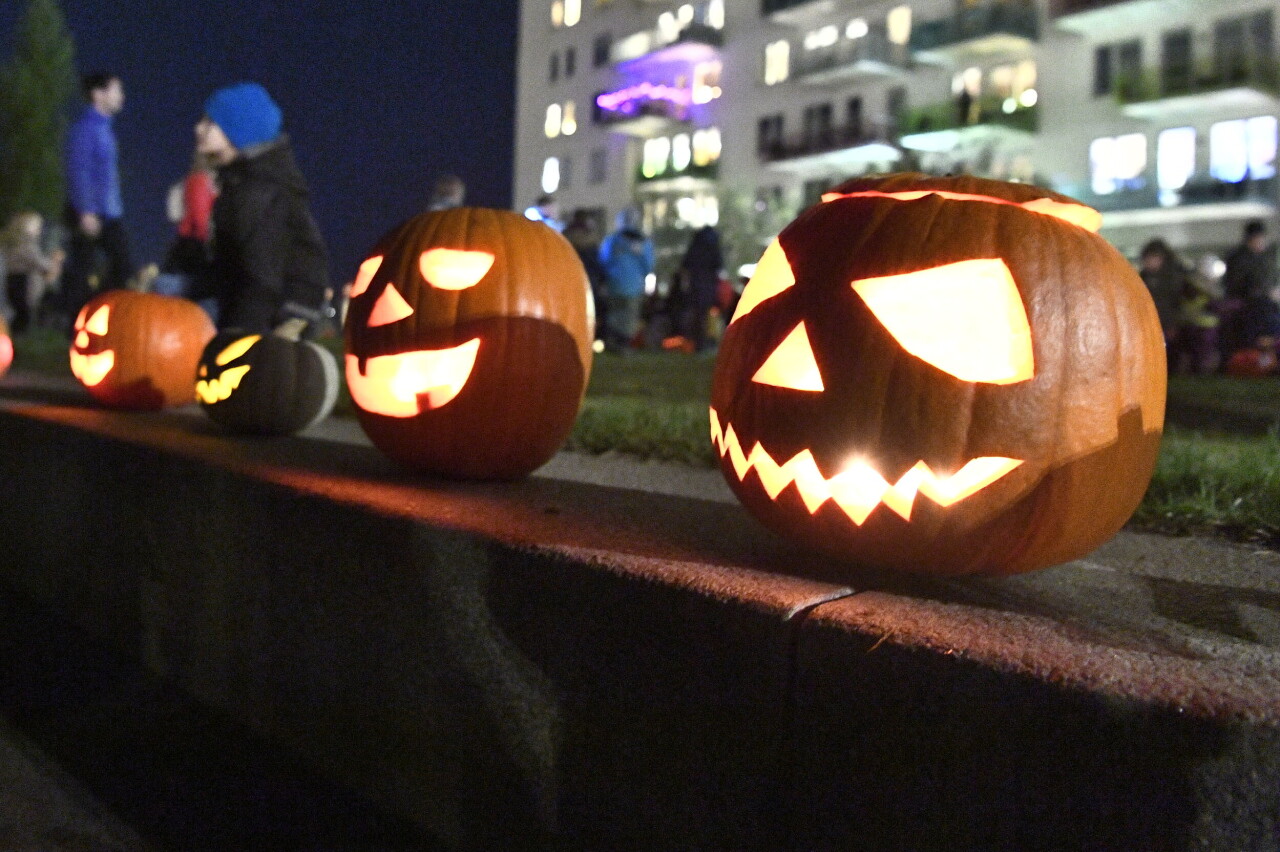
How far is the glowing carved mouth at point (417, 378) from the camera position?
8.46ft

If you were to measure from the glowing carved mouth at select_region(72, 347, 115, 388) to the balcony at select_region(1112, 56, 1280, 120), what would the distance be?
22.7 m

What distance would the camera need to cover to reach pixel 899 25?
96.8 feet

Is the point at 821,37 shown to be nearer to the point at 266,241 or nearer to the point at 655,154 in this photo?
the point at 655,154

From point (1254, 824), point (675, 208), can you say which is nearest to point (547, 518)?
point (1254, 824)

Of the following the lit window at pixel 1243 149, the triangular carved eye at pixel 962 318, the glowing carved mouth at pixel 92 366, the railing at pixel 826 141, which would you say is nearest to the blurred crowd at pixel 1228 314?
the glowing carved mouth at pixel 92 366

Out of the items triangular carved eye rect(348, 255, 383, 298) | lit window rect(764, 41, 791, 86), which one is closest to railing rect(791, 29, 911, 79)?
lit window rect(764, 41, 791, 86)

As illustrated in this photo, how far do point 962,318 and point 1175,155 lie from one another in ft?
83.6

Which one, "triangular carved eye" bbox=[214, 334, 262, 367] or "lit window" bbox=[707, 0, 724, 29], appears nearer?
"triangular carved eye" bbox=[214, 334, 262, 367]

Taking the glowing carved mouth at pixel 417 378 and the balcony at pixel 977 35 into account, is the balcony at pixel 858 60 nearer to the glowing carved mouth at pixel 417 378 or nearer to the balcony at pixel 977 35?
the balcony at pixel 977 35

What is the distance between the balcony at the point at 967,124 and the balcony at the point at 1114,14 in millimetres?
1980

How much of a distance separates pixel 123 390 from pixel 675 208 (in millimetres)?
34210

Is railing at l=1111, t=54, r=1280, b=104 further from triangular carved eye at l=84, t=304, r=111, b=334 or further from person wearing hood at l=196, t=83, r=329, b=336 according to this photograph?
triangular carved eye at l=84, t=304, r=111, b=334

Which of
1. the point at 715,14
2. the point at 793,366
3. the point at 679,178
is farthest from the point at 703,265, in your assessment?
the point at 715,14

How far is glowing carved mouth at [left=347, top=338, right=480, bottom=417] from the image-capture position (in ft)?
8.46
